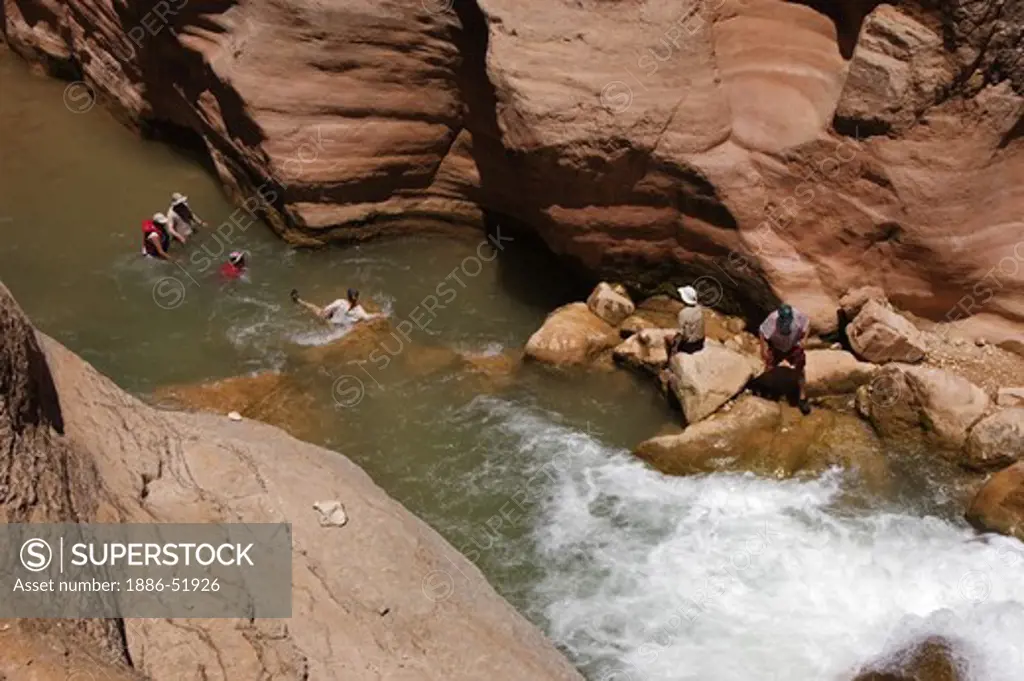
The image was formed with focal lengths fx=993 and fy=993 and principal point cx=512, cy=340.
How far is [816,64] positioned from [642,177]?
1945 millimetres

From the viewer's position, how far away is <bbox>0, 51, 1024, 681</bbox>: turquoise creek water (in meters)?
7.59

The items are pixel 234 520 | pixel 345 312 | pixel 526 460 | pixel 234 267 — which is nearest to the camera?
pixel 234 520

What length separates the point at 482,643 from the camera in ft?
19.7

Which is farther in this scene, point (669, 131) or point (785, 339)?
point (669, 131)

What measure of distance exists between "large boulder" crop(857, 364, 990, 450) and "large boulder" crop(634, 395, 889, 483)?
0.78ft

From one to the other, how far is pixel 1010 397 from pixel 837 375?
1468 mm

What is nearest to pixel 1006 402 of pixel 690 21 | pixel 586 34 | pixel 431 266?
pixel 690 21

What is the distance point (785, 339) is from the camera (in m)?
8.73

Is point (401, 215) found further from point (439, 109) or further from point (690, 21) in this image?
point (690, 21)

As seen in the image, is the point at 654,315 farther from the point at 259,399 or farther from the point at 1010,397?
the point at 259,399

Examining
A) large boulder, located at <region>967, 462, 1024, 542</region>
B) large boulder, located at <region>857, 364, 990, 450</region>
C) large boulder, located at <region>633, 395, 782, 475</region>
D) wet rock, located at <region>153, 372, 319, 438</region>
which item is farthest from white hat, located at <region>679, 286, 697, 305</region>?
wet rock, located at <region>153, 372, 319, 438</region>

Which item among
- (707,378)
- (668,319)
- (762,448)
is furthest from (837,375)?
(668,319)

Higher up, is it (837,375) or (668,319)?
(837,375)

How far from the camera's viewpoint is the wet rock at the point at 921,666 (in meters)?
7.06
